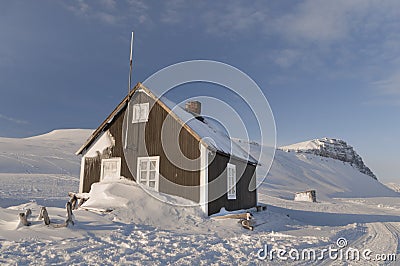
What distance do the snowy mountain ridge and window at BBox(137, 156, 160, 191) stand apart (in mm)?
96885

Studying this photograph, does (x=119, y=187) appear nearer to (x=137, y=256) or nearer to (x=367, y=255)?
(x=137, y=256)

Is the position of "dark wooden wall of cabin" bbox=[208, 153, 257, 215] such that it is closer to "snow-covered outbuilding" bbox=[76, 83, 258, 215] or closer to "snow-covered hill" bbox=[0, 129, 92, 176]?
"snow-covered outbuilding" bbox=[76, 83, 258, 215]

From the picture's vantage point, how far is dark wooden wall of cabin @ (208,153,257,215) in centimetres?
1481

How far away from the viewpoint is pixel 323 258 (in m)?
7.95

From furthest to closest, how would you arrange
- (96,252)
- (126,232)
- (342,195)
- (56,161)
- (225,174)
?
1. (342,195)
2. (56,161)
3. (225,174)
4. (126,232)
5. (96,252)

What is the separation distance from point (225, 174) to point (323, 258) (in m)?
8.63

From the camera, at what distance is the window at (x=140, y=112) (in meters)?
16.2

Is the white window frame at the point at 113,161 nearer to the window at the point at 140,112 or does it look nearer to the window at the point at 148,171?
the window at the point at 148,171

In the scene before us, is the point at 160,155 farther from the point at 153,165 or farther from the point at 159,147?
the point at 153,165

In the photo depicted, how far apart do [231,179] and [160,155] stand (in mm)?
4323

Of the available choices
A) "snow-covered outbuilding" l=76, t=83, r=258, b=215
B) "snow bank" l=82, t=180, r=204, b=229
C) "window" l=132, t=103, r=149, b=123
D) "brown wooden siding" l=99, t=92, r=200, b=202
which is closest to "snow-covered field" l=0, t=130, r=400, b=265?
"snow bank" l=82, t=180, r=204, b=229

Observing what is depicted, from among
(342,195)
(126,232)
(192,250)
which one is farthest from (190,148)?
(342,195)

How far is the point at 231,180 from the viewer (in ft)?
56.4

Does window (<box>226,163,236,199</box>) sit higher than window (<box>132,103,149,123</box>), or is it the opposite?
window (<box>132,103,149,123</box>)
